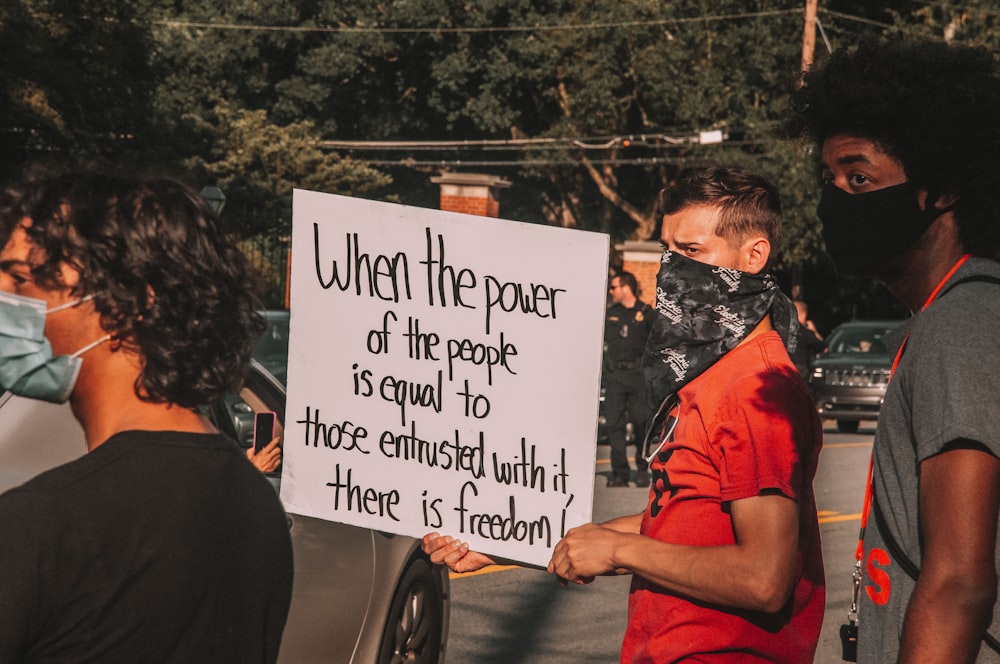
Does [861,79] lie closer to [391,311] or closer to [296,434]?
[391,311]

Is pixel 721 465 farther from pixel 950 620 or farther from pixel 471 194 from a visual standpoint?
pixel 471 194

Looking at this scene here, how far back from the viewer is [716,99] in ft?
112

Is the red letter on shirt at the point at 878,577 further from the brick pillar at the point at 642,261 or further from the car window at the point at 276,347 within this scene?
the brick pillar at the point at 642,261

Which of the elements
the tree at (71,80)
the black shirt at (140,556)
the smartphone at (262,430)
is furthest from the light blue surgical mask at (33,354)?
the tree at (71,80)

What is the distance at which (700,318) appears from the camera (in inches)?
103

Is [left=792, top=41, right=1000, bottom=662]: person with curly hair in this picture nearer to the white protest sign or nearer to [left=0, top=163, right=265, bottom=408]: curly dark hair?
the white protest sign

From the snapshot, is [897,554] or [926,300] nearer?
[897,554]

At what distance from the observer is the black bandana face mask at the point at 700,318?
2600 mm

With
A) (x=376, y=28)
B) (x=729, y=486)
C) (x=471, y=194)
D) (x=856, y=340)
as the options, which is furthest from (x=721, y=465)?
(x=376, y=28)

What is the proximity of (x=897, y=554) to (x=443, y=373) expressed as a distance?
1.21 m

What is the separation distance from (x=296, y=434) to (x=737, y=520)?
115 cm

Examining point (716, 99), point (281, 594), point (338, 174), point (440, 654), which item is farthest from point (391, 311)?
point (338, 174)

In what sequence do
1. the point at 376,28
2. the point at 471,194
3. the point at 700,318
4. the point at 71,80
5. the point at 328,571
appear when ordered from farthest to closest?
the point at 376,28 → the point at 71,80 → the point at 471,194 → the point at 328,571 → the point at 700,318

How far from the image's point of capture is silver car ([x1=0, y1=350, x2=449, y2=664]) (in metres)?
4.17
